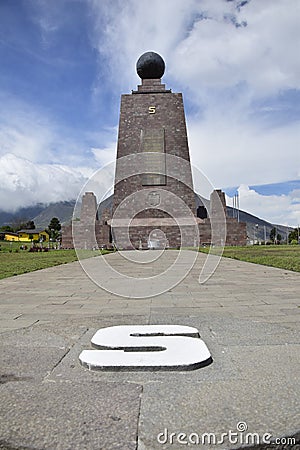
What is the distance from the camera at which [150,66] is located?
41.6 metres

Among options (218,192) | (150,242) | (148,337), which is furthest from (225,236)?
(148,337)

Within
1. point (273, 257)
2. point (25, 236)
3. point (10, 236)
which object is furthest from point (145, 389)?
point (25, 236)

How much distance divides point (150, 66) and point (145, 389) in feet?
140

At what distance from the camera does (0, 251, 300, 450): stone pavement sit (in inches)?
83.7

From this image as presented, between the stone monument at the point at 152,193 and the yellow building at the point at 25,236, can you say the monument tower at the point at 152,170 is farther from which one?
the yellow building at the point at 25,236

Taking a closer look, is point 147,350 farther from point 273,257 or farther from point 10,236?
point 10,236

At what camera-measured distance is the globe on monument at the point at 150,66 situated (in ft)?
136

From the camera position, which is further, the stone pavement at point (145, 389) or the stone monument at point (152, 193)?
the stone monument at point (152, 193)

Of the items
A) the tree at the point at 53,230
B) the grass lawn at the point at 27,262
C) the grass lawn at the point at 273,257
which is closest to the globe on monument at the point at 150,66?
the grass lawn at the point at 27,262

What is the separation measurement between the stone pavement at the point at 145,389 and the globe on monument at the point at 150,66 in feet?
131

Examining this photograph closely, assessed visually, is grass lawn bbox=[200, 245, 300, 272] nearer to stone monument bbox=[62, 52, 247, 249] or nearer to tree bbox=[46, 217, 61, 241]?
stone monument bbox=[62, 52, 247, 249]

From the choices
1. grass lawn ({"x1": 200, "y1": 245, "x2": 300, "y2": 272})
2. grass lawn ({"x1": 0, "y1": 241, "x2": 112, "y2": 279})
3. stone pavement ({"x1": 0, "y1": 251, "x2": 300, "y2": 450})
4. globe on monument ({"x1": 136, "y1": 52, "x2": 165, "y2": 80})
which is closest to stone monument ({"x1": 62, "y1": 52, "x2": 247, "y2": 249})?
globe on monument ({"x1": 136, "y1": 52, "x2": 165, "y2": 80})

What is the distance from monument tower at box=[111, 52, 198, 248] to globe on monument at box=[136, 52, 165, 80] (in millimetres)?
1770

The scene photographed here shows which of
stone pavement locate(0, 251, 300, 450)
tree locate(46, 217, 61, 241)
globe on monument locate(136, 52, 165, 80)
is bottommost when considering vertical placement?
stone pavement locate(0, 251, 300, 450)
